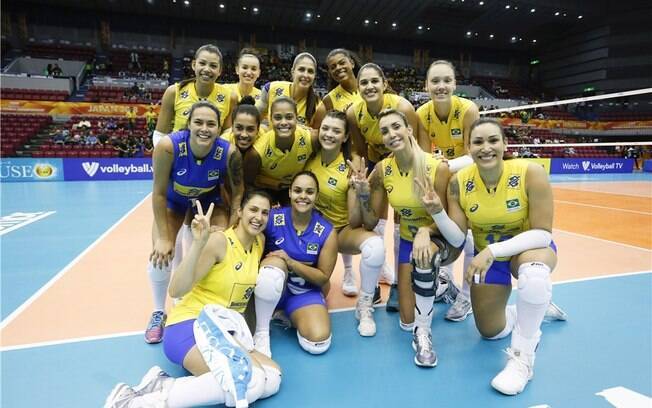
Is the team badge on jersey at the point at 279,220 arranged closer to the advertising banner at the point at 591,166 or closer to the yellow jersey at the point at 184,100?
the yellow jersey at the point at 184,100

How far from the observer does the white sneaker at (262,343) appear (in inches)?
99.5

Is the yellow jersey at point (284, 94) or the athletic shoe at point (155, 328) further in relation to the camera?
the yellow jersey at point (284, 94)

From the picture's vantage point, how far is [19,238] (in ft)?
17.5

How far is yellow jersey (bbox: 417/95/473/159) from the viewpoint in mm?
3527

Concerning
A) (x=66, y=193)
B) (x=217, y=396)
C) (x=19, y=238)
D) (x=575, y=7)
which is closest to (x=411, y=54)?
(x=575, y=7)

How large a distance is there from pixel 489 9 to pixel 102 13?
2273cm

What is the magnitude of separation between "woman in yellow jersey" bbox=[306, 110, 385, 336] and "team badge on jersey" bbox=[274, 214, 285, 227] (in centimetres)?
49

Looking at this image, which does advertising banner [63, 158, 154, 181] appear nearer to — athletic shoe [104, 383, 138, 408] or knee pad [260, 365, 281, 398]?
athletic shoe [104, 383, 138, 408]

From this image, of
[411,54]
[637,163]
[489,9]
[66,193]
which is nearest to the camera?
[66,193]

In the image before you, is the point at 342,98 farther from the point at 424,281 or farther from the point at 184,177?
the point at 424,281

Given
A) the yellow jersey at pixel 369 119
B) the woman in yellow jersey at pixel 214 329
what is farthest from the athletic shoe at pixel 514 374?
the yellow jersey at pixel 369 119

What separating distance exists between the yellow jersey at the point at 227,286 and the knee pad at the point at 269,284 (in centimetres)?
4

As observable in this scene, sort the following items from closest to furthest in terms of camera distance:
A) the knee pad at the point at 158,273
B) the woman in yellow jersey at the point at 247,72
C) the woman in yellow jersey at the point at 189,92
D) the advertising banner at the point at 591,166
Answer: the knee pad at the point at 158,273 < the woman in yellow jersey at the point at 189,92 < the woman in yellow jersey at the point at 247,72 < the advertising banner at the point at 591,166

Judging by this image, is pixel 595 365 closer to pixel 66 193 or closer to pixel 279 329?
pixel 279 329
